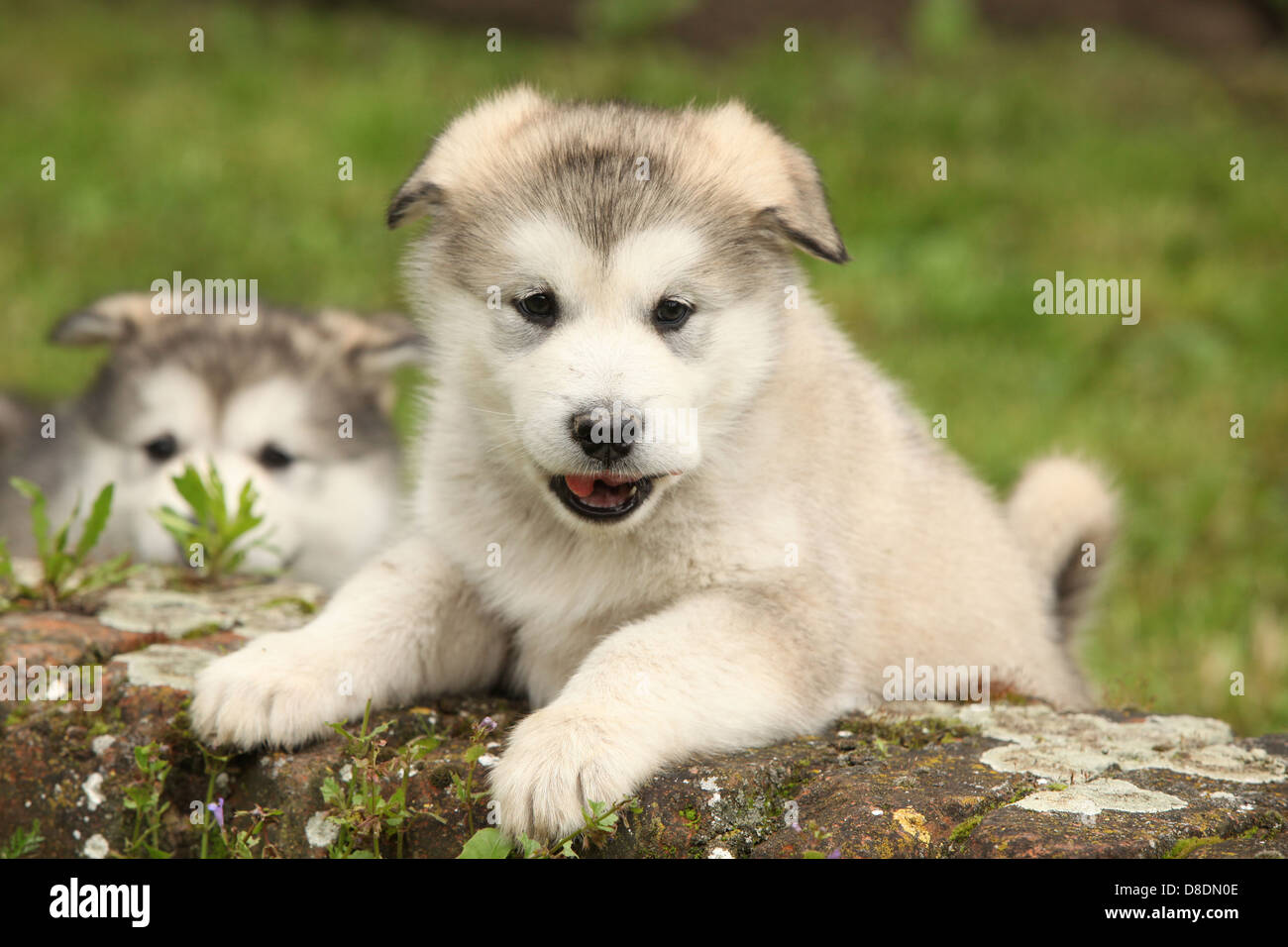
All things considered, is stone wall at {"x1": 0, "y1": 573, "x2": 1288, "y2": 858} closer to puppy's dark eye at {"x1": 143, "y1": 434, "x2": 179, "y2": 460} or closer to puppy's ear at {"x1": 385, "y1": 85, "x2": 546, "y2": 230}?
puppy's ear at {"x1": 385, "y1": 85, "x2": 546, "y2": 230}

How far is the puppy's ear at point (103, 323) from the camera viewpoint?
6090 mm

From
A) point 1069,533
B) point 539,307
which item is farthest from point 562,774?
point 1069,533

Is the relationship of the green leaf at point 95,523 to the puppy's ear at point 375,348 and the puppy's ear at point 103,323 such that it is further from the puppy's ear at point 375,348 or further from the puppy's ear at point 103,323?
the puppy's ear at point 375,348

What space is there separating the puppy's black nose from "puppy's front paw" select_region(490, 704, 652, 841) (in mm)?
614

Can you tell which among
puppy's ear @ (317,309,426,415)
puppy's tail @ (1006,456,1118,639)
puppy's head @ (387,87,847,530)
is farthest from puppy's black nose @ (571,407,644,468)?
puppy's ear @ (317,309,426,415)

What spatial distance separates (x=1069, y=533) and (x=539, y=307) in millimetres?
2377

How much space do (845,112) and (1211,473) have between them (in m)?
5.02

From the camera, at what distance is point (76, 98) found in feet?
37.2

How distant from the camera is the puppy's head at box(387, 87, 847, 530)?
11.1ft

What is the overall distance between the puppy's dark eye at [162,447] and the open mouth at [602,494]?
2980 mm
